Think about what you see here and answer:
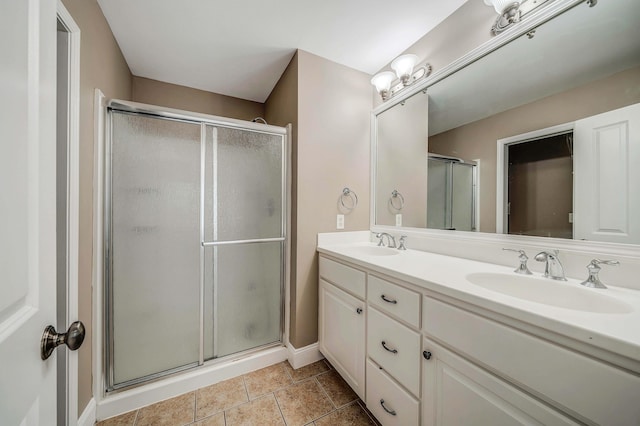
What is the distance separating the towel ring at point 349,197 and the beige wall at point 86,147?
5.26ft

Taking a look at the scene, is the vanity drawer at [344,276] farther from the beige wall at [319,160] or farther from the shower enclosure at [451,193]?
the shower enclosure at [451,193]

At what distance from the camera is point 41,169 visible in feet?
1.55

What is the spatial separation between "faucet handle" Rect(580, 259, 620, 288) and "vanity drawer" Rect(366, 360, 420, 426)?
30.7 inches

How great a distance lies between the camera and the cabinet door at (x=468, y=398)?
2.21 feet

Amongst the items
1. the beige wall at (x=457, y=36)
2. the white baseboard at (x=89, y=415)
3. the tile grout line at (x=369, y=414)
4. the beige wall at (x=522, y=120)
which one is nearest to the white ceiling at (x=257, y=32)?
the beige wall at (x=457, y=36)

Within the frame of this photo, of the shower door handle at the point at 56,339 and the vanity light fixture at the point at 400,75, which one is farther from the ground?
the vanity light fixture at the point at 400,75

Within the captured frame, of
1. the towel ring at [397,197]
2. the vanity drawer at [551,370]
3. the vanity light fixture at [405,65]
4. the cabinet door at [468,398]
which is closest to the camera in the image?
the vanity drawer at [551,370]

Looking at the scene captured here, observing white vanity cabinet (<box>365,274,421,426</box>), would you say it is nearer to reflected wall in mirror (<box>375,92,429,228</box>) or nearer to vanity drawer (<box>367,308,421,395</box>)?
vanity drawer (<box>367,308,421,395</box>)

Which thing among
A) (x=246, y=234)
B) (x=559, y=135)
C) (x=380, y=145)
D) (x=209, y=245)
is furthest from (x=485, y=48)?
(x=209, y=245)

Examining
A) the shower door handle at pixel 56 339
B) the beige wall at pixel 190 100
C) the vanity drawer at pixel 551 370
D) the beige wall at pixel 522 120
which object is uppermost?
the beige wall at pixel 190 100

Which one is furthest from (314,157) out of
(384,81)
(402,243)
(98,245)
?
(98,245)

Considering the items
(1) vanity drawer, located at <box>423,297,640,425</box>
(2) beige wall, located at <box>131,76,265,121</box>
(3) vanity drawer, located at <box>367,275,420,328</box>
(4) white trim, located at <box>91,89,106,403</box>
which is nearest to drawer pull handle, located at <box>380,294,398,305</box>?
(3) vanity drawer, located at <box>367,275,420,328</box>

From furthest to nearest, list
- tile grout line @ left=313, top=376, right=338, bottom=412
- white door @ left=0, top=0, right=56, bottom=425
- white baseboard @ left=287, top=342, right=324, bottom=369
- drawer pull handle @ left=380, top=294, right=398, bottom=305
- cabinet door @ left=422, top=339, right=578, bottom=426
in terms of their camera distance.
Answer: white baseboard @ left=287, top=342, right=324, bottom=369 < tile grout line @ left=313, top=376, right=338, bottom=412 < drawer pull handle @ left=380, top=294, right=398, bottom=305 < cabinet door @ left=422, top=339, right=578, bottom=426 < white door @ left=0, top=0, right=56, bottom=425

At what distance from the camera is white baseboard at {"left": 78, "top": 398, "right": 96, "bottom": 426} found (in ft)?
3.88
